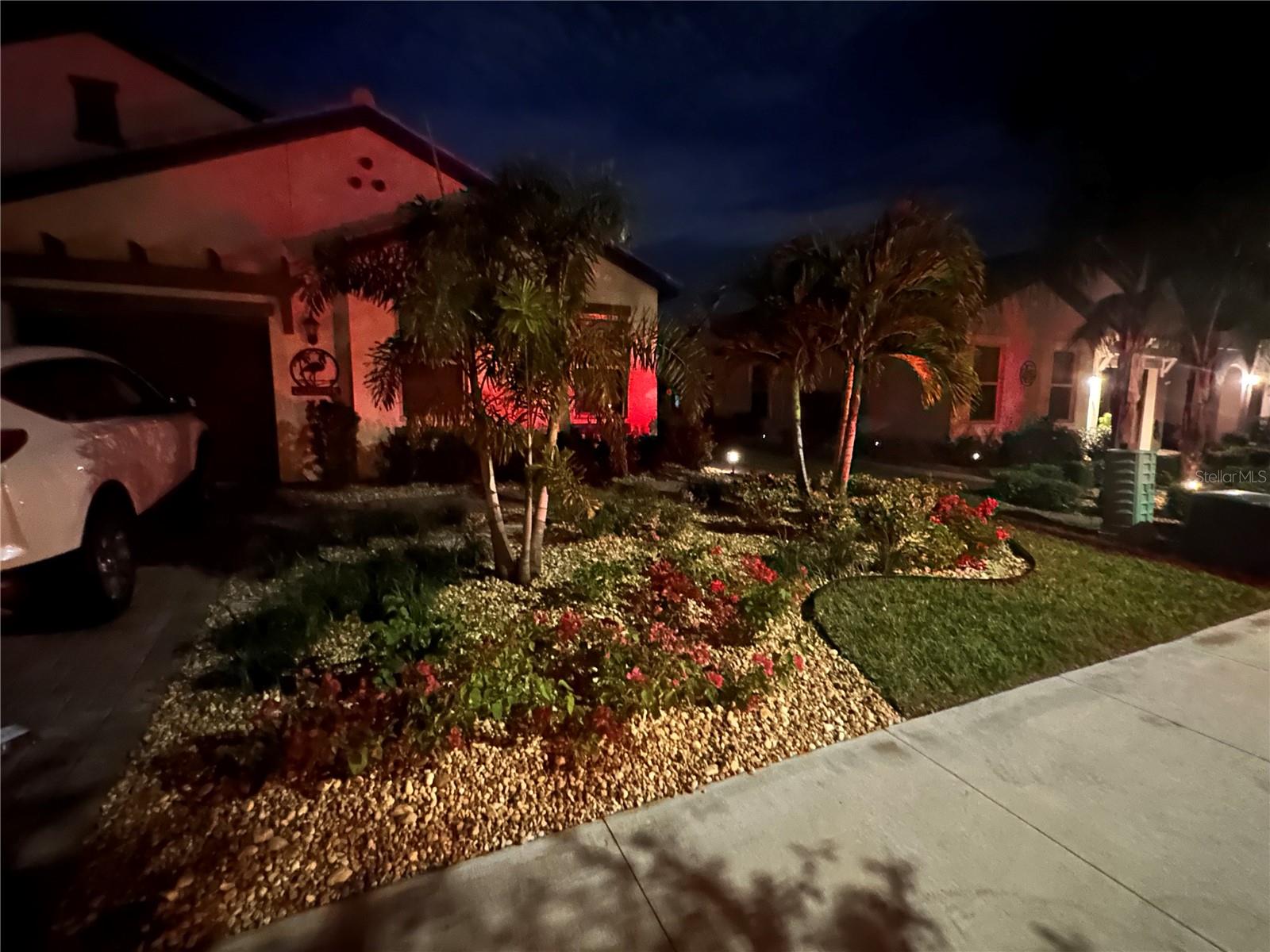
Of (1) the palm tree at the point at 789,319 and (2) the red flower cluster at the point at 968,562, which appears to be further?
(1) the palm tree at the point at 789,319

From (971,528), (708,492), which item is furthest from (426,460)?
(971,528)

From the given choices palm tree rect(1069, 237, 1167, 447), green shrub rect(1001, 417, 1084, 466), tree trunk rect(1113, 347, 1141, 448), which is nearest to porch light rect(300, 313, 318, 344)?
green shrub rect(1001, 417, 1084, 466)

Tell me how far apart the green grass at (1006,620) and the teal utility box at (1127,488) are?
1372mm

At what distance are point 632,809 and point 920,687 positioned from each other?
211 centimetres

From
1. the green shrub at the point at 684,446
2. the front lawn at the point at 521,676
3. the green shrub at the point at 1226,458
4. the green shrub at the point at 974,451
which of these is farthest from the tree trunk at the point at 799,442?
the green shrub at the point at 1226,458

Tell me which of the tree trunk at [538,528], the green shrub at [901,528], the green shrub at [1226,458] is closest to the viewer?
the tree trunk at [538,528]

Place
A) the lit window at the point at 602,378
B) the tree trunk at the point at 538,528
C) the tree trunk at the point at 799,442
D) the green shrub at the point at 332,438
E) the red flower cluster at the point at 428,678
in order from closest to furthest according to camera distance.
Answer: the red flower cluster at the point at 428,678 → the lit window at the point at 602,378 → the tree trunk at the point at 538,528 → the tree trunk at the point at 799,442 → the green shrub at the point at 332,438

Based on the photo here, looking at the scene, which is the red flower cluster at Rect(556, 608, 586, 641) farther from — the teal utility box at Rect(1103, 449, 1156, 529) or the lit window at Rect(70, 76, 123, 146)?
the teal utility box at Rect(1103, 449, 1156, 529)

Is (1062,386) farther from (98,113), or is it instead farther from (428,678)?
(98,113)

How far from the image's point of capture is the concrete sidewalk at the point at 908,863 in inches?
90.2

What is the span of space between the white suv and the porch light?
342 centimetres

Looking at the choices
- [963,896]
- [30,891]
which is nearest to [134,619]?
[30,891]

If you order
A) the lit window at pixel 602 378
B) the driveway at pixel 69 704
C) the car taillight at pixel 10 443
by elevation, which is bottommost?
the driveway at pixel 69 704

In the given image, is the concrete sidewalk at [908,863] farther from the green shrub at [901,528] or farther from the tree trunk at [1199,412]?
the tree trunk at [1199,412]
